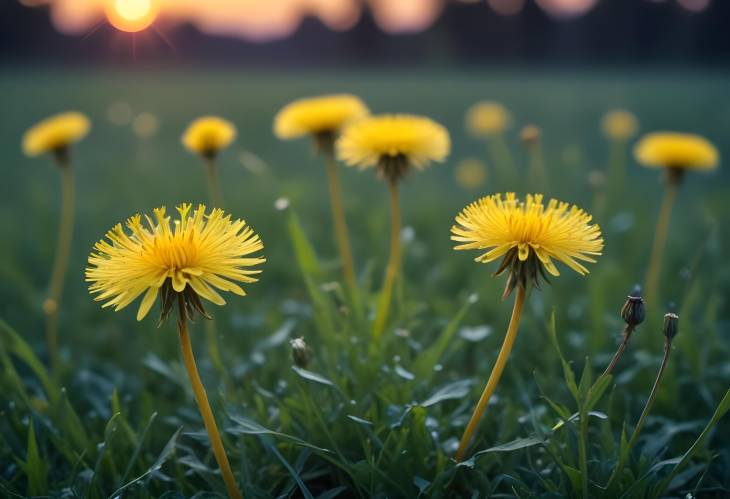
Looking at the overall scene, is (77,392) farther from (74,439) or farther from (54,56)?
(54,56)

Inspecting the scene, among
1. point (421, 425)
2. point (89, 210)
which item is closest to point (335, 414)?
point (421, 425)

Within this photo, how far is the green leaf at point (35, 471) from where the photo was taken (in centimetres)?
145

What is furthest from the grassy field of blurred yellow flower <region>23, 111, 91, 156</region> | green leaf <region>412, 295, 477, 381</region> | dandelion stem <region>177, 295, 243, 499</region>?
A: blurred yellow flower <region>23, 111, 91, 156</region>

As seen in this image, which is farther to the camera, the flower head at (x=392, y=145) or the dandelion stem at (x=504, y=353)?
the flower head at (x=392, y=145)

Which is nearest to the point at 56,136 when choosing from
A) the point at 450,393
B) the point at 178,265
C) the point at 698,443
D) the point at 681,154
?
the point at 178,265

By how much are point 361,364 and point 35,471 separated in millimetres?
835

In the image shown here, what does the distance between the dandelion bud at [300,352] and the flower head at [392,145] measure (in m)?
0.58

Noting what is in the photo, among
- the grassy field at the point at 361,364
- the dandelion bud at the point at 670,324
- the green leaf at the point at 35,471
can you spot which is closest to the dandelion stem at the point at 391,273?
the grassy field at the point at 361,364

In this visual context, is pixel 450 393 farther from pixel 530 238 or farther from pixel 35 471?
pixel 35 471

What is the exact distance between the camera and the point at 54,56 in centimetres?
2366

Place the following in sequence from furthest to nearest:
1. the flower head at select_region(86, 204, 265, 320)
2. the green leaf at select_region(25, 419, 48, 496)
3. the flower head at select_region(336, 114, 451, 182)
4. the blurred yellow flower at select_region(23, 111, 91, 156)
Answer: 1. the blurred yellow flower at select_region(23, 111, 91, 156)
2. the flower head at select_region(336, 114, 451, 182)
3. the green leaf at select_region(25, 419, 48, 496)
4. the flower head at select_region(86, 204, 265, 320)

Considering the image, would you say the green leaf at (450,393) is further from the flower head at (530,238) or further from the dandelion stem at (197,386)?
the dandelion stem at (197,386)

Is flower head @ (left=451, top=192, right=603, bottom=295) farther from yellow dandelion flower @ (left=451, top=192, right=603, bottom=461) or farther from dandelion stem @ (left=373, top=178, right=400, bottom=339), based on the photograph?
dandelion stem @ (left=373, top=178, right=400, bottom=339)

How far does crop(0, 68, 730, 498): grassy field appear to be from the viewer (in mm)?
1462
